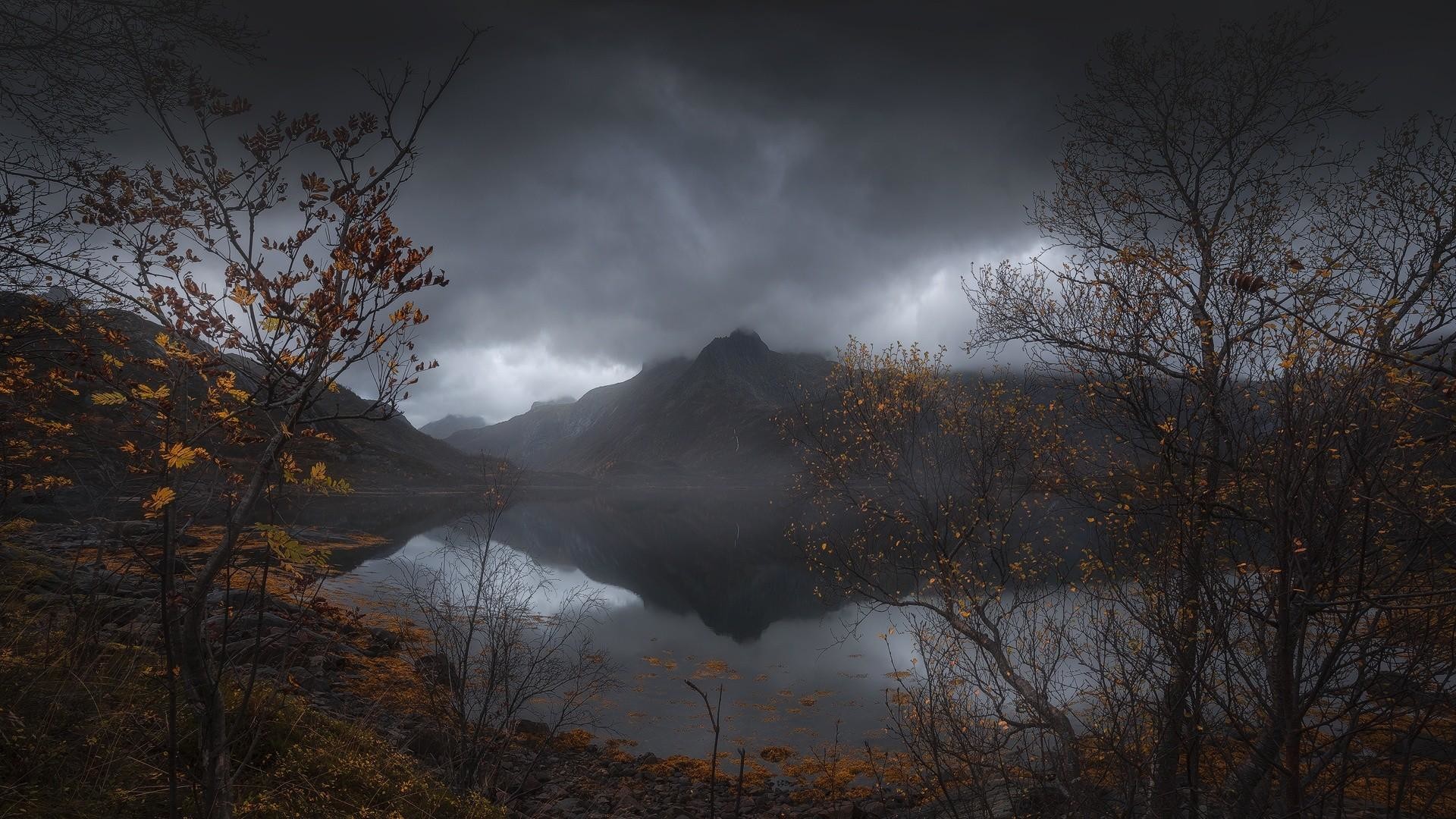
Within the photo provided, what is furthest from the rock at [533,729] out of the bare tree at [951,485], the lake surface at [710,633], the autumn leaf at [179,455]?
the autumn leaf at [179,455]

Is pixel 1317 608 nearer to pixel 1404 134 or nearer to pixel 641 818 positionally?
pixel 1404 134

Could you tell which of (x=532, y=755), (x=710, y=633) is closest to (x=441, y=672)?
(x=532, y=755)

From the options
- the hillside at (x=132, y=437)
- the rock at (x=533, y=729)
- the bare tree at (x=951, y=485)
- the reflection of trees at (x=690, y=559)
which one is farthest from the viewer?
the reflection of trees at (x=690, y=559)

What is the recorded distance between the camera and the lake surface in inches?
854

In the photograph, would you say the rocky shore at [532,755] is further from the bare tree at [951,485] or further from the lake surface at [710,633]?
the bare tree at [951,485]

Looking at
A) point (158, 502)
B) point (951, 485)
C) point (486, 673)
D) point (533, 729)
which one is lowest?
point (533, 729)

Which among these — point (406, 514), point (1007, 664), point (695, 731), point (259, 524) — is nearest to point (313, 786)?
point (259, 524)

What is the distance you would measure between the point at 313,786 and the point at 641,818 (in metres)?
8.74

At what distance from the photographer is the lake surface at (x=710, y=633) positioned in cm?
2170

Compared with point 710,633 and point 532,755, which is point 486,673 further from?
point 710,633

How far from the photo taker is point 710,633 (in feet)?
116

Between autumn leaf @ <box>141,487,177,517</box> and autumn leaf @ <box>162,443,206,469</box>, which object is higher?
autumn leaf @ <box>162,443,206,469</box>

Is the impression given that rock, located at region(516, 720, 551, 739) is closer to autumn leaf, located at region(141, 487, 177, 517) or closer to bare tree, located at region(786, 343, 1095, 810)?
bare tree, located at region(786, 343, 1095, 810)

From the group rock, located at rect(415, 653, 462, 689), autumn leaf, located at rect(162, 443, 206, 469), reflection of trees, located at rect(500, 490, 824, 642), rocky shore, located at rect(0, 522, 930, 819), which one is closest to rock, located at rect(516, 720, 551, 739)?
rocky shore, located at rect(0, 522, 930, 819)
